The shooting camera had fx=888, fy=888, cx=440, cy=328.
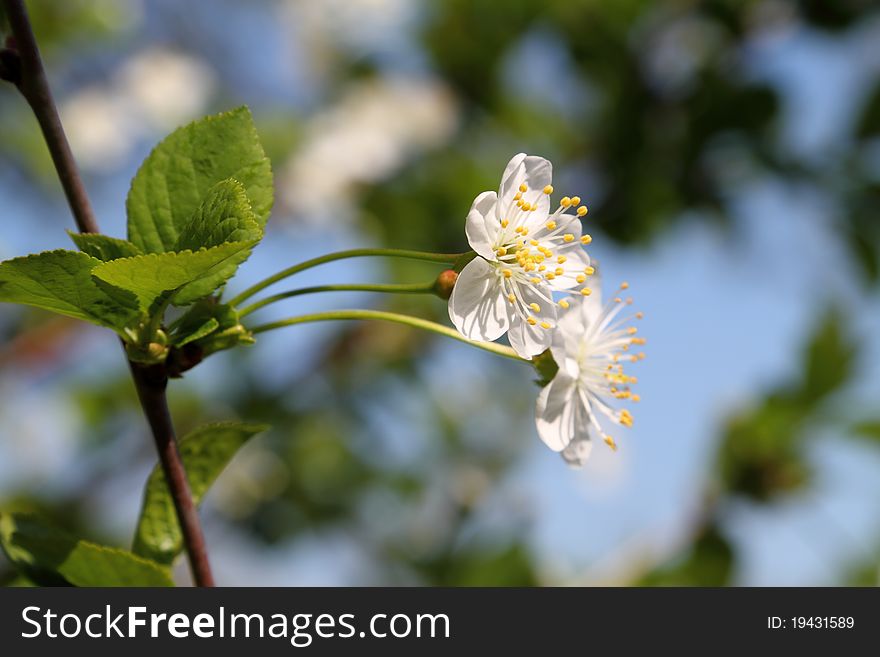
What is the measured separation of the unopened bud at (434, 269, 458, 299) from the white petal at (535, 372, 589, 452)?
0.10 metres

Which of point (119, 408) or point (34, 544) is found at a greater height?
point (119, 408)

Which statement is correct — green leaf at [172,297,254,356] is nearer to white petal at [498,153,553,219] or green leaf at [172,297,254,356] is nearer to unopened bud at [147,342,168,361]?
unopened bud at [147,342,168,361]

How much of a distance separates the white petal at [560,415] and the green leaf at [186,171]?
0.23 metres

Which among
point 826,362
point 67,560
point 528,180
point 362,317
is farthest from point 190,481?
point 826,362

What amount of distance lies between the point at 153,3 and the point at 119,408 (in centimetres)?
154

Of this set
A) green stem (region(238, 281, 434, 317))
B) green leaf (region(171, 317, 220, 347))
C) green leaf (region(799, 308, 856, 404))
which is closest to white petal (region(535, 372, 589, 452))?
green stem (region(238, 281, 434, 317))

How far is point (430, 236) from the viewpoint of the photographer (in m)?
2.10

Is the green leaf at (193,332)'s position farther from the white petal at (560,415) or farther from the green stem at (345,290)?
the white petal at (560,415)

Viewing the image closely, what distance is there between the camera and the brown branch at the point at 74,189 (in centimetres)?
46

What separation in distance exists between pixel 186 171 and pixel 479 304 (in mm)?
197

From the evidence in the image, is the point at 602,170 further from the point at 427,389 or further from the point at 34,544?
the point at 34,544

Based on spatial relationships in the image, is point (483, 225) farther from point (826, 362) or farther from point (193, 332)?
point (826, 362)

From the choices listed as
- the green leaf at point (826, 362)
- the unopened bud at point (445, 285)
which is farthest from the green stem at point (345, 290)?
the green leaf at point (826, 362)

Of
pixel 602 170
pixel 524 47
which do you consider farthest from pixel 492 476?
pixel 524 47
